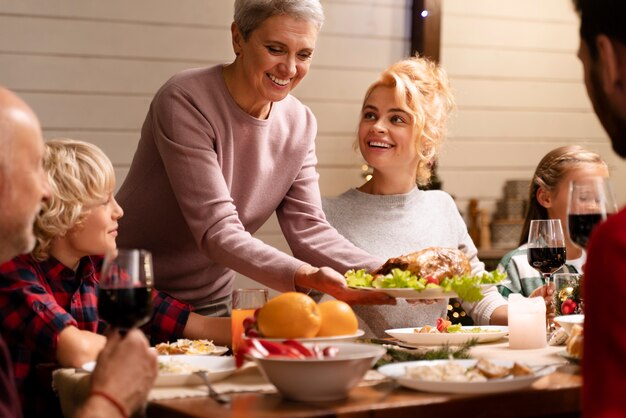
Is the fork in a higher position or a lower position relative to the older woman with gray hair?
lower

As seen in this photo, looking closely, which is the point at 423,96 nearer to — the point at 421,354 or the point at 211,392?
the point at 421,354

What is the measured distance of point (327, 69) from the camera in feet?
17.1

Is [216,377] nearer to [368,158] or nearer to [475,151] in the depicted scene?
[368,158]

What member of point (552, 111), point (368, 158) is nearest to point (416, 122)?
point (368, 158)

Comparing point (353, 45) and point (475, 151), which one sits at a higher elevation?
point (353, 45)

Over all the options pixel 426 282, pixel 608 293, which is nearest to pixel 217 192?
pixel 426 282

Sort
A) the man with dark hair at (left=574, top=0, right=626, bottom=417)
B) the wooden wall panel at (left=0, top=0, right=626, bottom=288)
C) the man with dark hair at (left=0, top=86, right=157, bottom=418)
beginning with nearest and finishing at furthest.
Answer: the man with dark hair at (left=574, top=0, right=626, bottom=417), the man with dark hair at (left=0, top=86, right=157, bottom=418), the wooden wall panel at (left=0, top=0, right=626, bottom=288)

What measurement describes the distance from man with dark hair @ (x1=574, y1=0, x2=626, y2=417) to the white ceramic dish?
109 centimetres

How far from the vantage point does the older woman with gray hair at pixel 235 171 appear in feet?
9.30

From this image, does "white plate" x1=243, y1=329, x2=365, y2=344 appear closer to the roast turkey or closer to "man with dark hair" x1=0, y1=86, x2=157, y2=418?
"man with dark hair" x1=0, y1=86, x2=157, y2=418

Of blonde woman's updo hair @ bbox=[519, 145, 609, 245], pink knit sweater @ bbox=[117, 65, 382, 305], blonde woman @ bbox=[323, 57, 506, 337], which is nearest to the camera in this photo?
pink knit sweater @ bbox=[117, 65, 382, 305]

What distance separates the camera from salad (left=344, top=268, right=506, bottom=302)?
244 centimetres

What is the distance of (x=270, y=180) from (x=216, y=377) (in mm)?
1221

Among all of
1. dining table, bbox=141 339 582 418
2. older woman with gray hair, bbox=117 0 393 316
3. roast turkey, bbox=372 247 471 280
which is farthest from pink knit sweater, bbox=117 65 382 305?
dining table, bbox=141 339 582 418
